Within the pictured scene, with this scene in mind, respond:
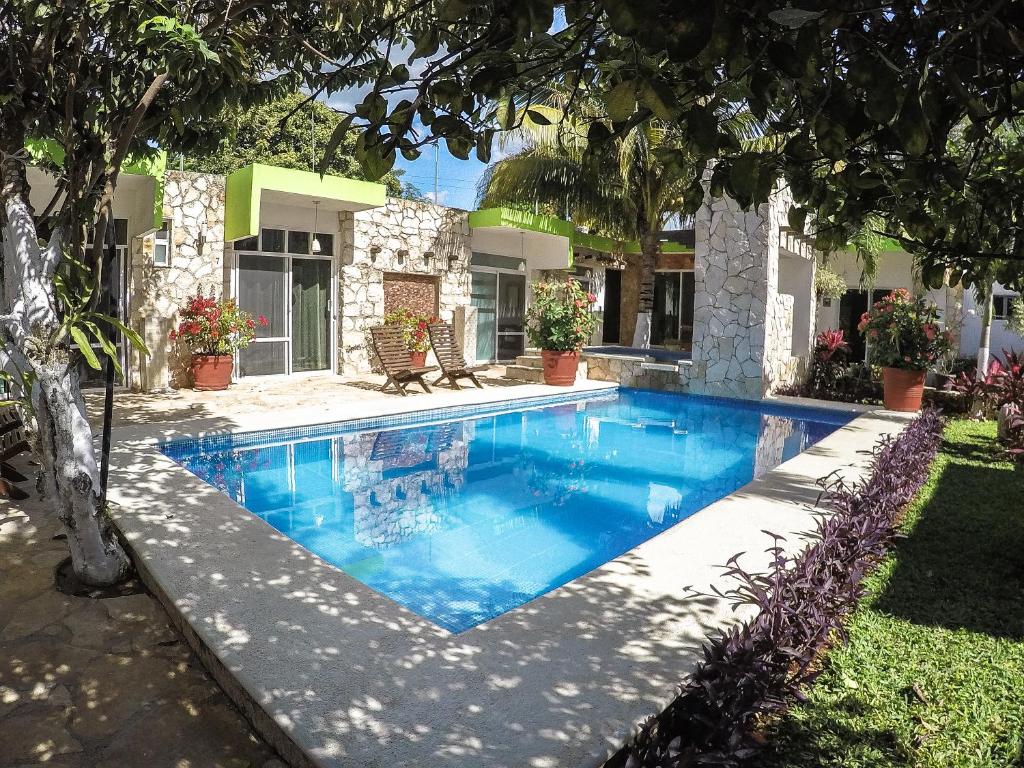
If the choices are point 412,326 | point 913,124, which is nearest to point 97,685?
point 913,124

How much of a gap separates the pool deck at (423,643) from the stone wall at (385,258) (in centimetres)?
909

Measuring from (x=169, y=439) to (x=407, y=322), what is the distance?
7177 mm

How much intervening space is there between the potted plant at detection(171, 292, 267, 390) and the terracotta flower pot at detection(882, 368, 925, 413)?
35.1 feet

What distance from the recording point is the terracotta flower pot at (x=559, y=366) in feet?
46.2

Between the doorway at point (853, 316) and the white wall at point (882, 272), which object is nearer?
the white wall at point (882, 272)

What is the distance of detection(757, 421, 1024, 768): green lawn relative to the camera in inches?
113

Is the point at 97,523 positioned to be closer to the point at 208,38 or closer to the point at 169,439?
the point at 208,38

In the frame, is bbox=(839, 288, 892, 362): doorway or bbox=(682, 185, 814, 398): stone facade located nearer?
bbox=(682, 185, 814, 398): stone facade

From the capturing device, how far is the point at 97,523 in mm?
4168

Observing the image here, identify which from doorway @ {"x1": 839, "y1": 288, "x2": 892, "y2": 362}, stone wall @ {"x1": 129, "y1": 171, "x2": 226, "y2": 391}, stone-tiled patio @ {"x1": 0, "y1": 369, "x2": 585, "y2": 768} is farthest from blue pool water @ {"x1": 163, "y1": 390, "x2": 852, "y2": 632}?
doorway @ {"x1": 839, "y1": 288, "x2": 892, "y2": 362}

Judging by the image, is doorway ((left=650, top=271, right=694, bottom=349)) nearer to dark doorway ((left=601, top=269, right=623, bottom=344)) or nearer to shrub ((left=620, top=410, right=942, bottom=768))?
dark doorway ((left=601, top=269, right=623, bottom=344))

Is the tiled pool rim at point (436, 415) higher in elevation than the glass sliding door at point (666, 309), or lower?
lower

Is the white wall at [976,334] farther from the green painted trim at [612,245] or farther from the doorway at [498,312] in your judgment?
the doorway at [498,312]

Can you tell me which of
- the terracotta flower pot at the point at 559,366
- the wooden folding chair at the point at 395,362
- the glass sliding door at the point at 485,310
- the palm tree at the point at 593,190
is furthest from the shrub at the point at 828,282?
the wooden folding chair at the point at 395,362
